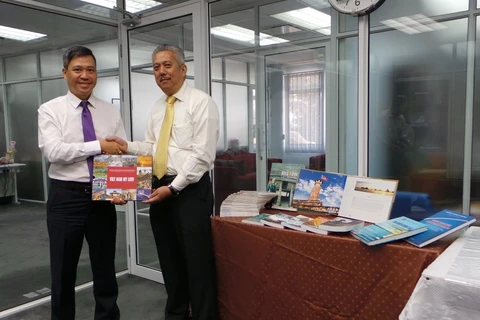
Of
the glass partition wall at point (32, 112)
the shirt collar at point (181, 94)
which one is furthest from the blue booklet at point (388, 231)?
Result: the glass partition wall at point (32, 112)

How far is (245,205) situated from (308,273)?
64cm

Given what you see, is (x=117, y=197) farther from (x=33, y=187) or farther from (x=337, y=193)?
(x=33, y=187)

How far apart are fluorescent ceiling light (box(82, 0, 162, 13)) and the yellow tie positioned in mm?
1470

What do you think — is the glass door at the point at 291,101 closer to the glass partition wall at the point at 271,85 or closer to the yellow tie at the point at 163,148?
the glass partition wall at the point at 271,85

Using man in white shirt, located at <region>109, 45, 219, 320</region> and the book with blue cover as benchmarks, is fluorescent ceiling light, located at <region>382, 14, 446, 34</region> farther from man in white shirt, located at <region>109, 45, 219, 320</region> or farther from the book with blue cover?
the book with blue cover

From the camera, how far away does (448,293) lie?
130cm

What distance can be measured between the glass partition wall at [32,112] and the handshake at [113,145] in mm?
1347

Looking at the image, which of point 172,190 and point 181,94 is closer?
point 172,190

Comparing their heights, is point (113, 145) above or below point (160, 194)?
above

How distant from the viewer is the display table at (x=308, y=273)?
1.67 metres

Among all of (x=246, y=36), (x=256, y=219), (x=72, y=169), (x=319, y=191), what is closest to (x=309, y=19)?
(x=246, y=36)

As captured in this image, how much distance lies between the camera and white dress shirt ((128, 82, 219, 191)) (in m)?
2.13

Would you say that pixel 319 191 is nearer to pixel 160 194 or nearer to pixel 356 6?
pixel 160 194

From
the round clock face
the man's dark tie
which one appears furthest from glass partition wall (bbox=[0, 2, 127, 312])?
the round clock face
